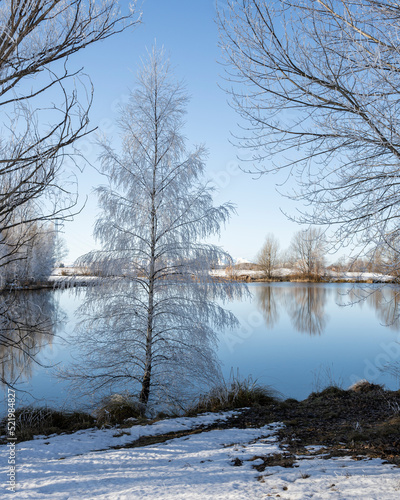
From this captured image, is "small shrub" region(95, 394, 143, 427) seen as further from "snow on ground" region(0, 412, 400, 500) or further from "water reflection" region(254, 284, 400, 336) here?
"water reflection" region(254, 284, 400, 336)

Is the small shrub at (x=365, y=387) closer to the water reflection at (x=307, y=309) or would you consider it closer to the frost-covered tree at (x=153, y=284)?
the frost-covered tree at (x=153, y=284)

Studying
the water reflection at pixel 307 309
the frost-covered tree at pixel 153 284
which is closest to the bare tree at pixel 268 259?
the water reflection at pixel 307 309

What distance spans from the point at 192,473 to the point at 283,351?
1179 centimetres

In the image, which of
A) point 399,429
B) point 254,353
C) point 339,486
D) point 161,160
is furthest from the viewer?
point 254,353

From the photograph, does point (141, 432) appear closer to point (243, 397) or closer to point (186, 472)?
point (186, 472)

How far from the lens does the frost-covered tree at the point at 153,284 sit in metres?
8.17

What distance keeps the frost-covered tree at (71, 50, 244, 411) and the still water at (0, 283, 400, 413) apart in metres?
0.72

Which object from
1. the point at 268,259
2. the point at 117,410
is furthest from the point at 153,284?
the point at 268,259

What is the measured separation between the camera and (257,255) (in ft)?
171

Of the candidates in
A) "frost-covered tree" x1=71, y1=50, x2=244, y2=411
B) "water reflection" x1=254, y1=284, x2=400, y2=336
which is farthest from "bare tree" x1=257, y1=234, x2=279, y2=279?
"frost-covered tree" x1=71, y1=50, x2=244, y2=411

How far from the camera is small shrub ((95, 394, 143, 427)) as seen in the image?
6499 millimetres

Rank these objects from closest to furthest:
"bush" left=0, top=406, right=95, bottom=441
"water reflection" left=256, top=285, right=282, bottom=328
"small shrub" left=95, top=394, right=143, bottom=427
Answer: "bush" left=0, top=406, right=95, bottom=441 < "small shrub" left=95, top=394, right=143, bottom=427 < "water reflection" left=256, top=285, right=282, bottom=328

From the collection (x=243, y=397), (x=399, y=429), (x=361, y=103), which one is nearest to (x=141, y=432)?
(x=243, y=397)

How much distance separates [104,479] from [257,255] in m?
49.3
